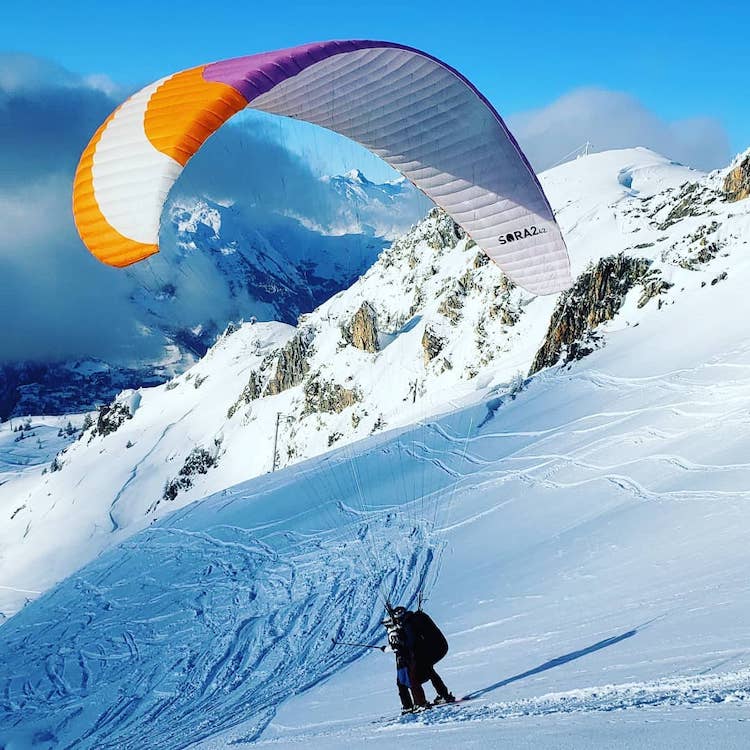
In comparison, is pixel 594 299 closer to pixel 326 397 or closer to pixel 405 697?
pixel 405 697

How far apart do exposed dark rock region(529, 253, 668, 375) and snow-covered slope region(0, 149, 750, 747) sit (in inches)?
7.9

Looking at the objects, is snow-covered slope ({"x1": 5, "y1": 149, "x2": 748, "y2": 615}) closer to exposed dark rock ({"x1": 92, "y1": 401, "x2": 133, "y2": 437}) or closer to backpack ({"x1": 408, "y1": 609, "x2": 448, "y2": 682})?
exposed dark rock ({"x1": 92, "y1": 401, "x2": 133, "y2": 437})

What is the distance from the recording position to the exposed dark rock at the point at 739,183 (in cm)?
3659

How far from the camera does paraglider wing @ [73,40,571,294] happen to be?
8.65 m

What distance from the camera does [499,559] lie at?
1350 cm

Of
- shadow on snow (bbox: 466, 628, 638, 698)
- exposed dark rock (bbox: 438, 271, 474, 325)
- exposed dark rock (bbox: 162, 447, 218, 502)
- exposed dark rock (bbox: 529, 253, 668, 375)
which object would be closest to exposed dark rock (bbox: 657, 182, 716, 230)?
exposed dark rock (bbox: 529, 253, 668, 375)

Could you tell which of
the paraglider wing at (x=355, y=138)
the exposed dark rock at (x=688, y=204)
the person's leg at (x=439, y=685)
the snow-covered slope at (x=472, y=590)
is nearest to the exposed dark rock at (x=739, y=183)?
the exposed dark rock at (x=688, y=204)

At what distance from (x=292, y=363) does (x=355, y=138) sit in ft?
210

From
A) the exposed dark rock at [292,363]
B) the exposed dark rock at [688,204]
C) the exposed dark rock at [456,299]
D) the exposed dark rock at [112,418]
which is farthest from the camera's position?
the exposed dark rock at [112,418]

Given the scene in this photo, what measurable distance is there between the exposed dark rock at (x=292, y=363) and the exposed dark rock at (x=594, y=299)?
39.3 metres

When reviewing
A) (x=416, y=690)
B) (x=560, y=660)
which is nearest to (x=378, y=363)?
(x=560, y=660)

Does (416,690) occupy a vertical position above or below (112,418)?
below

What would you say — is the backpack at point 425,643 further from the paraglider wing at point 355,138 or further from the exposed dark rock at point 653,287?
the exposed dark rock at point 653,287

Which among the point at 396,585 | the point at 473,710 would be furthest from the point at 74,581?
the point at 473,710
